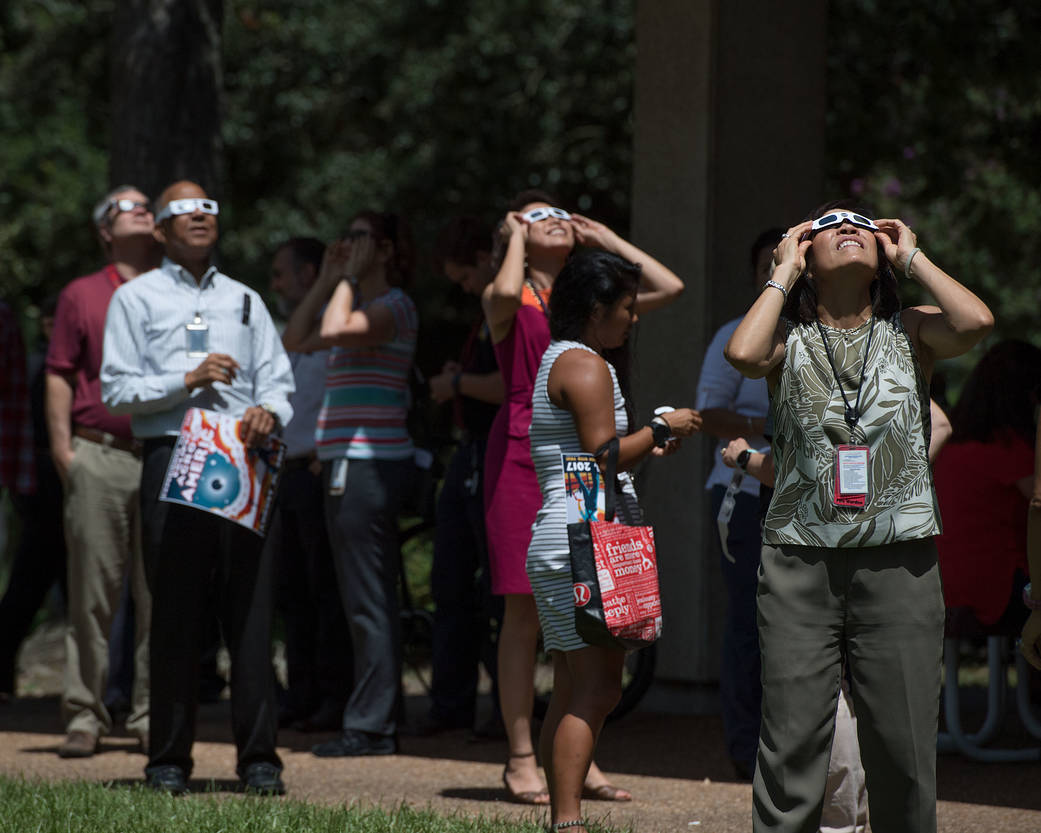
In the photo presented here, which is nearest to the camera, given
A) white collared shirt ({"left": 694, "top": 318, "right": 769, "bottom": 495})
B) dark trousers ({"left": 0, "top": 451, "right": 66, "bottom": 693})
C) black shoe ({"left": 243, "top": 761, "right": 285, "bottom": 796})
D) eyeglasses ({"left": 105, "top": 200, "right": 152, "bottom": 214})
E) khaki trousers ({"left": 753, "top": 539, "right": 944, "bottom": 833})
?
khaki trousers ({"left": 753, "top": 539, "right": 944, "bottom": 833})

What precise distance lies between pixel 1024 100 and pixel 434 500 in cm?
687

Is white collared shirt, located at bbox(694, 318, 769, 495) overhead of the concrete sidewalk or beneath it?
overhead

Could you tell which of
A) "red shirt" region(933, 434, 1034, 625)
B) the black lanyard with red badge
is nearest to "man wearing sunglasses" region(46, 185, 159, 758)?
"red shirt" region(933, 434, 1034, 625)

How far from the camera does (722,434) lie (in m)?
6.17

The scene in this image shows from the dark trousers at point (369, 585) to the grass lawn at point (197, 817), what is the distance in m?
1.30

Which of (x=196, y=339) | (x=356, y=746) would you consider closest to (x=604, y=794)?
(x=356, y=746)

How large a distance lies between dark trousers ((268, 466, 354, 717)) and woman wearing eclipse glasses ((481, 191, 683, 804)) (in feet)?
6.20

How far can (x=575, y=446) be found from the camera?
5055 millimetres

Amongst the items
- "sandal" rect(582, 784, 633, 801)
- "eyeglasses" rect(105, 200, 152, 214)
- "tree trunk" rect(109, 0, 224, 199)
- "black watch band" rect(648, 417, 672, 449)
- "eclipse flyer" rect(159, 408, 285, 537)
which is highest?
"tree trunk" rect(109, 0, 224, 199)

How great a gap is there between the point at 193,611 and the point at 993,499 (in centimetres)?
335

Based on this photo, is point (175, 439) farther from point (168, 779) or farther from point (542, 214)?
point (542, 214)

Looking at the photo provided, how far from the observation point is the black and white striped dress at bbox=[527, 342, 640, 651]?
4973 mm

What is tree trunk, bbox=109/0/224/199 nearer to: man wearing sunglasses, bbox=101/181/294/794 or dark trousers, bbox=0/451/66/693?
dark trousers, bbox=0/451/66/693

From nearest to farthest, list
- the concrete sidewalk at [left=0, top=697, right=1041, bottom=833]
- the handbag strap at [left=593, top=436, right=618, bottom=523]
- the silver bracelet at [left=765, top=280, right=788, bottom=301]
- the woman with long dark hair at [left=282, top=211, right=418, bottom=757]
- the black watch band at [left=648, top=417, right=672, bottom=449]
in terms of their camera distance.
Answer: the silver bracelet at [left=765, top=280, right=788, bottom=301], the handbag strap at [left=593, top=436, right=618, bottom=523], the black watch band at [left=648, top=417, right=672, bottom=449], the concrete sidewalk at [left=0, top=697, right=1041, bottom=833], the woman with long dark hair at [left=282, top=211, right=418, bottom=757]
